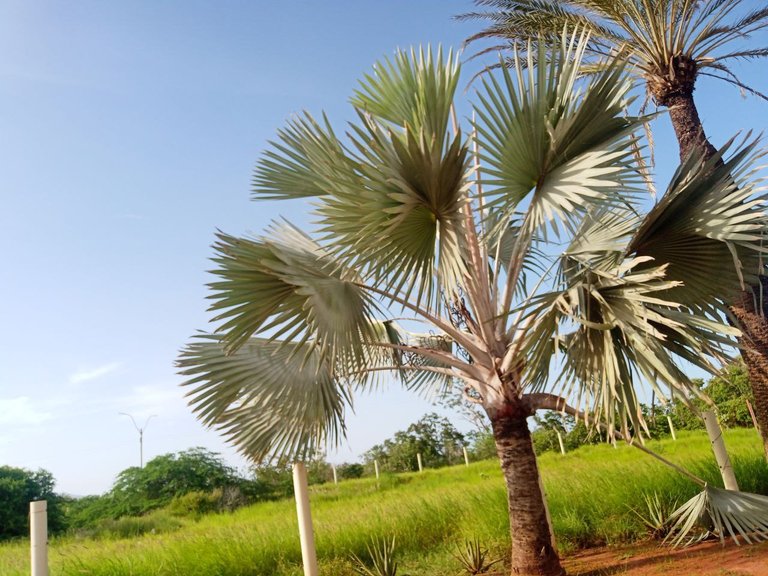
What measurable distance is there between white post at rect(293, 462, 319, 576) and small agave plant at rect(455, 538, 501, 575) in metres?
1.97

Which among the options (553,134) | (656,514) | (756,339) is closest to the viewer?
(553,134)

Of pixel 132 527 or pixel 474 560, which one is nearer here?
pixel 474 560

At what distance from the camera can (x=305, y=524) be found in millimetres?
5195

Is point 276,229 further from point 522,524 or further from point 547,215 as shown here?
point 522,524

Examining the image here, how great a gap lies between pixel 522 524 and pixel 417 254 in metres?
2.64

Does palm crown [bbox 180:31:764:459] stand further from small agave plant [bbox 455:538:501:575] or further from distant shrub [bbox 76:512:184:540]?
distant shrub [bbox 76:512:184:540]

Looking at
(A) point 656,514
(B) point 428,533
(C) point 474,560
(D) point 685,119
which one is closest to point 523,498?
(C) point 474,560

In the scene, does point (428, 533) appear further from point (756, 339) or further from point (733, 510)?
point (756, 339)

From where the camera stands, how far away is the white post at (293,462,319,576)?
16.6ft

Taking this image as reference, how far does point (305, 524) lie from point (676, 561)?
3.63 metres

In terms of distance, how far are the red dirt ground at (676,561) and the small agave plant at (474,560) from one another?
0.89 m

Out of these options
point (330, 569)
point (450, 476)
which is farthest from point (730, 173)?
point (450, 476)

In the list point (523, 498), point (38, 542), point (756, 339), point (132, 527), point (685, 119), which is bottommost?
point (132, 527)

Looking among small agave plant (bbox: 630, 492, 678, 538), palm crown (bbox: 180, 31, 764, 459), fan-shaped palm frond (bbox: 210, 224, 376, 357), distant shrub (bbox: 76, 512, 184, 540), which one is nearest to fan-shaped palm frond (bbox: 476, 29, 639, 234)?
palm crown (bbox: 180, 31, 764, 459)
